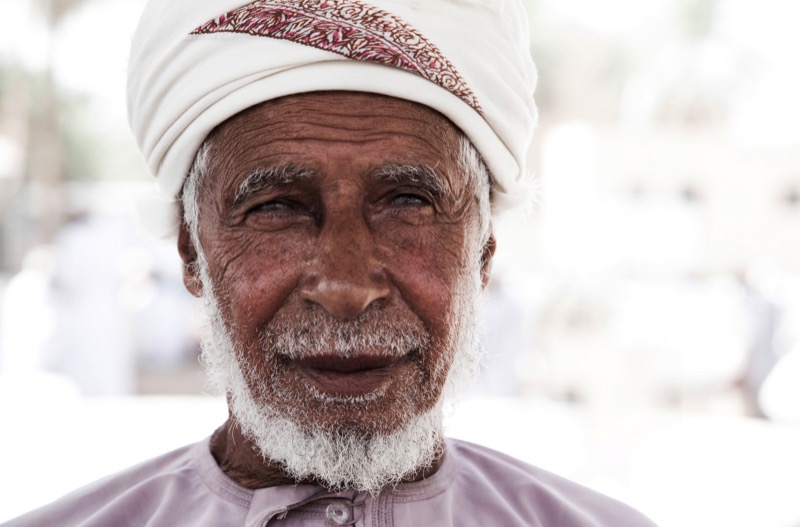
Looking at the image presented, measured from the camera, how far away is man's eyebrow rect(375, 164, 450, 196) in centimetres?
179

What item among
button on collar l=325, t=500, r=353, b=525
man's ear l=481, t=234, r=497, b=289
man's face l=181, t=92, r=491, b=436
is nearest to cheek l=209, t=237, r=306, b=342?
man's face l=181, t=92, r=491, b=436

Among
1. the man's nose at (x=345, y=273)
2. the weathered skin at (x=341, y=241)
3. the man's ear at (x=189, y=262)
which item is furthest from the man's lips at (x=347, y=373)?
the man's ear at (x=189, y=262)

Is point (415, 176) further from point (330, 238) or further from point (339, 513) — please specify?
point (339, 513)

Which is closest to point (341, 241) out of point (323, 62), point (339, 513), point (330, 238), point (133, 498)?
point (330, 238)

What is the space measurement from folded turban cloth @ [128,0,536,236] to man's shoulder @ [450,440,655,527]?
77 cm

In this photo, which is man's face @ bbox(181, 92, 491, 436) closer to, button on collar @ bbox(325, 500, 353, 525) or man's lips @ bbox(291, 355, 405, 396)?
man's lips @ bbox(291, 355, 405, 396)

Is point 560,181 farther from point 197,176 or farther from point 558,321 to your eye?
point 197,176

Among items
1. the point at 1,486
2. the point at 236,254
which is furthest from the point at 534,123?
the point at 1,486

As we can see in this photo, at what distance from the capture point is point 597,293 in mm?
8688

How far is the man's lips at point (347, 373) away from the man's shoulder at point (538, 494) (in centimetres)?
49

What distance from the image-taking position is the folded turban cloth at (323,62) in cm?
179

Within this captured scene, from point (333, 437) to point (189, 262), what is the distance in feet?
2.34

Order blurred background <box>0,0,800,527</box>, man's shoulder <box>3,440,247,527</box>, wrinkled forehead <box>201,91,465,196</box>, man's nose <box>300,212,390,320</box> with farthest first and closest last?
blurred background <box>0,0,800,527</box>
man's shoulder <box>3,440,247,527</box>
wrinkled forehead <box>201,91,465,196</box>
man's nose <box>300,212,390,320</box>

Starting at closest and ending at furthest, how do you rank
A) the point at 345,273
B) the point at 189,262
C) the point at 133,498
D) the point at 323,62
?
the point at 345,273 < the point at 323,62 < the point at 133,498 < the point at 189,262
